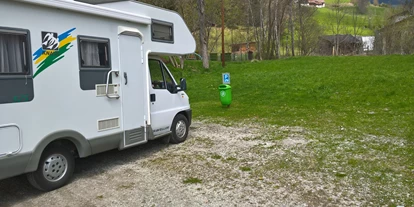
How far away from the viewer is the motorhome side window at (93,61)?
17.9 feet

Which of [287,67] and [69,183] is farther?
[287,67]

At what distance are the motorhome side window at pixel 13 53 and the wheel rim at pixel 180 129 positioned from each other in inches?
156

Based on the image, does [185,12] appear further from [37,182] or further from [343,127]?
[37,182]

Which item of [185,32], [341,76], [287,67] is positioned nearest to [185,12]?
[287,67]

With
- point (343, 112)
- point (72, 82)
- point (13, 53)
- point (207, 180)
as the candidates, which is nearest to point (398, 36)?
point (343, 112)

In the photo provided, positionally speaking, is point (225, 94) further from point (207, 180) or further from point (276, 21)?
point (276, 21)

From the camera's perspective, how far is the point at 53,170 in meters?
5.12

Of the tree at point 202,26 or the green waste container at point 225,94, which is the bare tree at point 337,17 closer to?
the tree at point 202,26

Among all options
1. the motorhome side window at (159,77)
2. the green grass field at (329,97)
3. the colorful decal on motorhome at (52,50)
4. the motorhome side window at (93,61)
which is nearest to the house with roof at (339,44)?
the green grass field at (329,97)

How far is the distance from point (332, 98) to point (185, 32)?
8.06 m

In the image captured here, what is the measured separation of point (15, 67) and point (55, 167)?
1655mm

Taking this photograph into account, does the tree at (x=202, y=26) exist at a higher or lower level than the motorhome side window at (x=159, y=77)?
higher

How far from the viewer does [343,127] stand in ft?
29.9

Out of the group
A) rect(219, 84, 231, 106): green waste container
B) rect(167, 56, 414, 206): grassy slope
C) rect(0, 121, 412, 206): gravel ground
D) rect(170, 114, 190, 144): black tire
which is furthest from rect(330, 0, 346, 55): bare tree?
rect(0, 121, 412, 206): gravel ground
